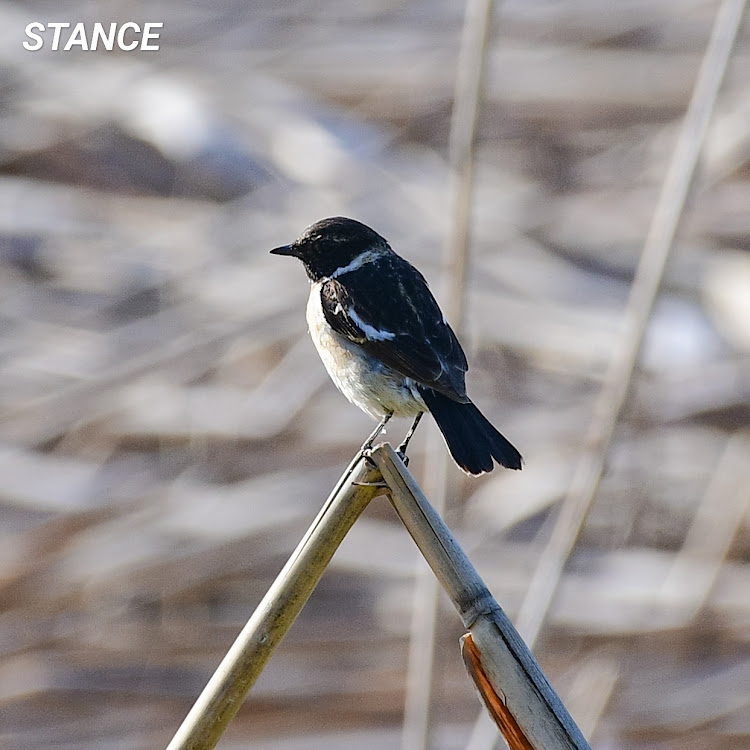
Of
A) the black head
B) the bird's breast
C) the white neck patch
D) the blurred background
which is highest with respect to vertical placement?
the blurred background

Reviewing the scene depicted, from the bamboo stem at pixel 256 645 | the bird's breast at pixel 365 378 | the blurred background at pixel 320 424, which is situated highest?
the blurred background at pixel 320 424

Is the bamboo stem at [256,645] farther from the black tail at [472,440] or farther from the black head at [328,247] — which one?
the black head at [328,247]

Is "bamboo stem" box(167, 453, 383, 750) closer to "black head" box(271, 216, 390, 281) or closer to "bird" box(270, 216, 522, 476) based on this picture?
"bird" box(270, 216, 522, 476)

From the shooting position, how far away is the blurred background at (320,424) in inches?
203

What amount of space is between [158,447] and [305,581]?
382 cm

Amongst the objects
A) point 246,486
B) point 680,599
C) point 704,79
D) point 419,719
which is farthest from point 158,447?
point 704,79

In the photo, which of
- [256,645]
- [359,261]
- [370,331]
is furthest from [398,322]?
[256,645]

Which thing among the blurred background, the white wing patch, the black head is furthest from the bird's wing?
the blurred background

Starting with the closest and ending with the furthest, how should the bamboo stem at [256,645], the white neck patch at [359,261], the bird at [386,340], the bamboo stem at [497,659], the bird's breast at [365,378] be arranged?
the bamboo stem at [497,659] → the bamboo stem at [256,645] → the bird at [386,340] → the bird's breast at [365,378] → the white neck patch at [359,261]

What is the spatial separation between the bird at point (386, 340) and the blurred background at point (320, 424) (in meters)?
1.84

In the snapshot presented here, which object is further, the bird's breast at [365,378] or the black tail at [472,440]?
the bird's breast at [365,378]

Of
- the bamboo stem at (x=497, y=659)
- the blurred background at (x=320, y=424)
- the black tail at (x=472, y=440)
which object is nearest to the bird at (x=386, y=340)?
the black tail at (x=472, y=440)

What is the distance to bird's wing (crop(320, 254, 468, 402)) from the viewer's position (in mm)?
2842

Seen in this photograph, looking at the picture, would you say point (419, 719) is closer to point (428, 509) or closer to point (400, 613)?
point (428, 509)
